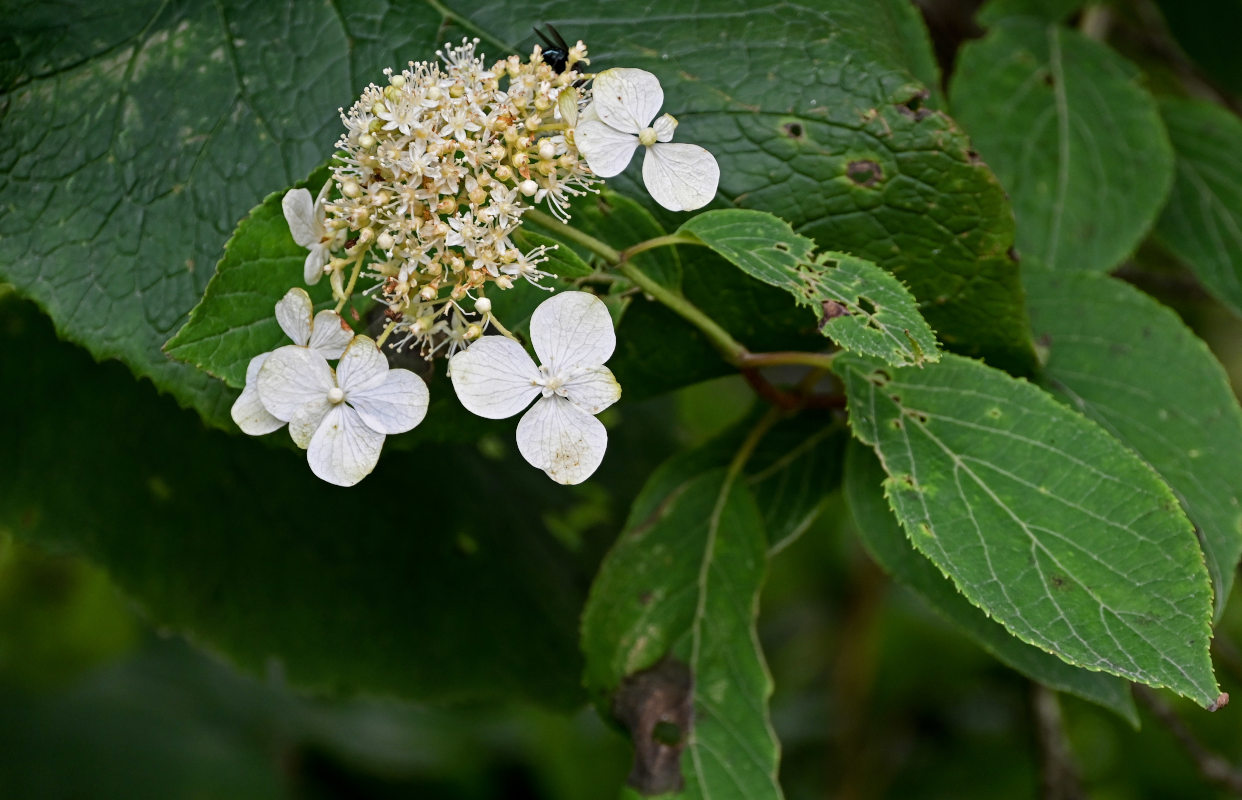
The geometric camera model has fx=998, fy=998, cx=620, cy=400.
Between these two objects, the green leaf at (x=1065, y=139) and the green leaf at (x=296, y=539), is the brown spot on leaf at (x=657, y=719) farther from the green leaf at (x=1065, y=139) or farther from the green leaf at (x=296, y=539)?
the green leaf at (x=1065, y=139)

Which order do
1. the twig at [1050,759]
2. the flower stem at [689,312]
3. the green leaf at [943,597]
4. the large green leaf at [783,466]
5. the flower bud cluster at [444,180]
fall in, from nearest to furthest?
1. the flower bud cluster at [444,180]
2. the flower stem at [689,312]
3. the green leaf at [943,597]
4. the large green leaf at [783,466]
5. the twig at [1050,759]


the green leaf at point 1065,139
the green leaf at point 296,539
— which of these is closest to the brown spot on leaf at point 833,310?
the green leaf at point 1065,139

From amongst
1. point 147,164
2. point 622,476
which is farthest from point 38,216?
point 622,476

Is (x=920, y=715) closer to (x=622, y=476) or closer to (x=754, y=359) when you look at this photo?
(x=622, y=476)

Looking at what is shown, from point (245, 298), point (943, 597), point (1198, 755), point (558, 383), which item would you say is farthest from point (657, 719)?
point (1198, 755)

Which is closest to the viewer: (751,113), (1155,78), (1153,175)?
(751,113)

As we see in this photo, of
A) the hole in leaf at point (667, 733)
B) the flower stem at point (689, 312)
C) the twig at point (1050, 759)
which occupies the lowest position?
the twig at point (1050, 759)
